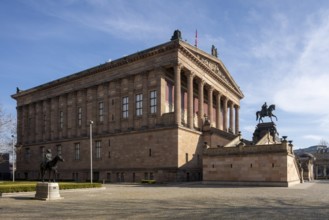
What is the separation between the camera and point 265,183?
44844 millimetres

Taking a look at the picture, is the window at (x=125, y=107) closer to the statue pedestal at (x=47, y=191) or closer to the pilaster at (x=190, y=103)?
the pilaster at (x=190, y=103)

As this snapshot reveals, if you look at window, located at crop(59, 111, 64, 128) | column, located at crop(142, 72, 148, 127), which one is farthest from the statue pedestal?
window, located at crop(59, 111, 64, 128)

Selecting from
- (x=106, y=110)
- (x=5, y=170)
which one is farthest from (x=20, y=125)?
(x=106, y=110)

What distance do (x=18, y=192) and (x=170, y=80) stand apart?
1363 inches

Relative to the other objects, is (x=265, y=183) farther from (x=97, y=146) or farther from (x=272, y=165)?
Answer: (x=97, y=146)

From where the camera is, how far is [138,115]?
61.1m

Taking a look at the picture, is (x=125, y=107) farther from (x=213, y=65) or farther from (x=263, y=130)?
(x=263, y=130)

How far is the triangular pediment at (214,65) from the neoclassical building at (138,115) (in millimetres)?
215

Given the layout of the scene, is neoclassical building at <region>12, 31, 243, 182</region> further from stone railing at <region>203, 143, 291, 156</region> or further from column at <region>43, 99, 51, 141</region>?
stone railing at <region>203, 143, 291, 156</region>

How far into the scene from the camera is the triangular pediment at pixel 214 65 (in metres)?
61.4

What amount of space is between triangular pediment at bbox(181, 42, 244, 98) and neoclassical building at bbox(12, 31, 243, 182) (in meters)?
0.22

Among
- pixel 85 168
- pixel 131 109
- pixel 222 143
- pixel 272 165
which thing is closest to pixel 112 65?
pixel 131 109

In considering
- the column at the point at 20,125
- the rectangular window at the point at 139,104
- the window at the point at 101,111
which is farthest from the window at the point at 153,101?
the column at the point at 20,125

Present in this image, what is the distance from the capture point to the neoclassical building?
5631cm
